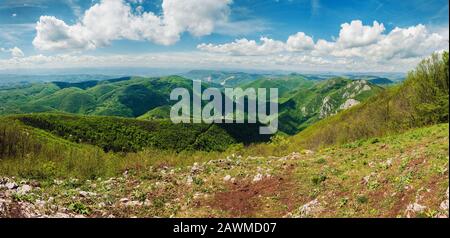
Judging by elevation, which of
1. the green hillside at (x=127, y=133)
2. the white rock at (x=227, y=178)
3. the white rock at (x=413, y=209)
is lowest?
the green hillside at (x=127, y=133)

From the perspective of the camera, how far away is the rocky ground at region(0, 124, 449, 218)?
1256cm

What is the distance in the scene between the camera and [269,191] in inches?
725

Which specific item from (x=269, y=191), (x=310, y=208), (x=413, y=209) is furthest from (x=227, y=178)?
(x=413, y=209)

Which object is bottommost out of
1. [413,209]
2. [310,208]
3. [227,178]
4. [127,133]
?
[127,133]

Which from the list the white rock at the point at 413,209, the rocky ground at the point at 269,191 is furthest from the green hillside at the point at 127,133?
the white rock at the point at 413,209

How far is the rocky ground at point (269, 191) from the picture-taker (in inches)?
495

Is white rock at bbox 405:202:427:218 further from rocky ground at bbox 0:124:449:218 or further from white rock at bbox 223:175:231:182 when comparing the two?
white rock at bbox 223:175:231:182

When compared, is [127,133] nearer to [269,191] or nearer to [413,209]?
[269,191]

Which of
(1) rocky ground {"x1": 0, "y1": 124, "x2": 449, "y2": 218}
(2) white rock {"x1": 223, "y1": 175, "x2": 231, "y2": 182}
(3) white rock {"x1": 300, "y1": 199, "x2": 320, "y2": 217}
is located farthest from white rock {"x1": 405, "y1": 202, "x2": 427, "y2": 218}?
(2) white rock {"x1": 223, "y1": 175, "x2": 231, "y2": 182}

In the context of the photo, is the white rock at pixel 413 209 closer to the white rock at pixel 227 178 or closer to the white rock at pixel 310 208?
the white rock at pixel 310 208

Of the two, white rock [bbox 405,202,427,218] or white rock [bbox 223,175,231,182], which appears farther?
white rock [bbox 223,175,231,182]

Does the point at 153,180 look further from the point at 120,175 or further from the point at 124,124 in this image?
the point at 124,124
